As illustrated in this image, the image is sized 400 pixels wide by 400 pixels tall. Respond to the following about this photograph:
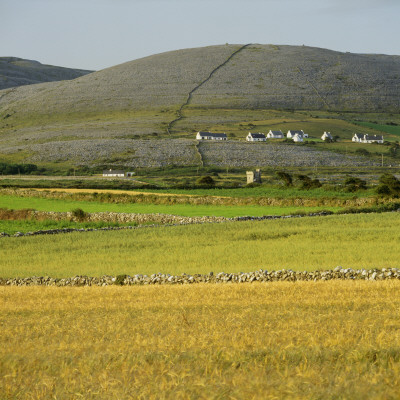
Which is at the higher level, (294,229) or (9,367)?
(9,367)

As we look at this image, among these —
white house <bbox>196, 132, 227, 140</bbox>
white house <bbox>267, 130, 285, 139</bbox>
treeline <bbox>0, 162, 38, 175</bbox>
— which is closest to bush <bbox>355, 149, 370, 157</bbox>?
white house <bbox>267, 130, 285, 139</bbox>

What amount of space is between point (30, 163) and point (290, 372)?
15578 centimetres

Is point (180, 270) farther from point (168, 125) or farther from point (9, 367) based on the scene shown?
point (168, 125)

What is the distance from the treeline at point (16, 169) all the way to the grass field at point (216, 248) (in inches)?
3988

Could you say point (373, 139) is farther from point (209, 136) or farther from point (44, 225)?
point (44, 225)

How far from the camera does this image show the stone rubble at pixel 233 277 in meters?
25.3

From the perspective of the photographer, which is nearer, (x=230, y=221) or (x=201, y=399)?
(x=201, y=399)

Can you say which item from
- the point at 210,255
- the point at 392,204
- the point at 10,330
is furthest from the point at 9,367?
the point at 392,204

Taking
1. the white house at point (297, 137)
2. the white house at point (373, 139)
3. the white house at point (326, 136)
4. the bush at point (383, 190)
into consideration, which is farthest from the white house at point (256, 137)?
the bush at point (383, 190)

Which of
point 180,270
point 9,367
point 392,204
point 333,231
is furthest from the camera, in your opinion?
point 392,204

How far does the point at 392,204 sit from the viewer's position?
199 ft

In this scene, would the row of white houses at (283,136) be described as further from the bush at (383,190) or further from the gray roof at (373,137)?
the bush at (383,190)

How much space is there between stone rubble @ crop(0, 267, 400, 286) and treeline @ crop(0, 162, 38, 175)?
12003cm

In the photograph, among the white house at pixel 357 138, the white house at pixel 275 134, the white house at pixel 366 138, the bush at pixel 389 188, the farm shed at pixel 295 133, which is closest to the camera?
the bush at pixel 389 188
